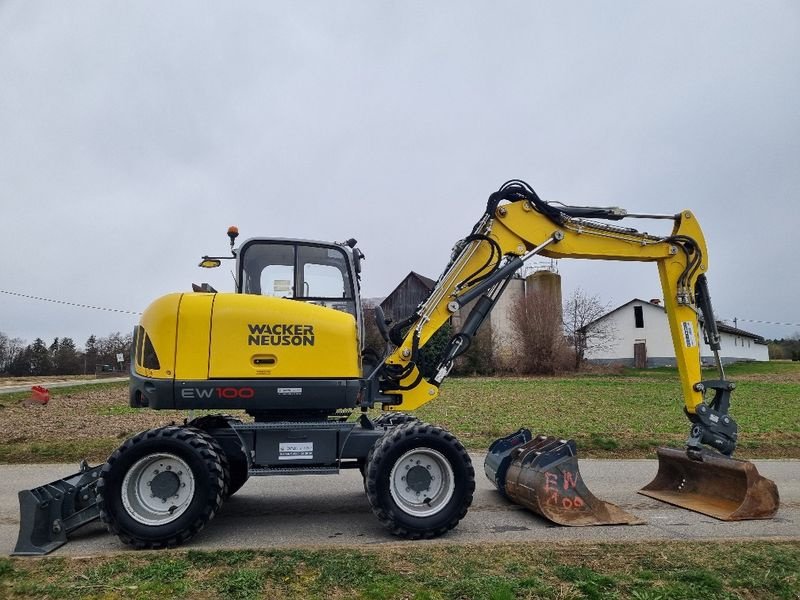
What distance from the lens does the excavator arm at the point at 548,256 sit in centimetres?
741

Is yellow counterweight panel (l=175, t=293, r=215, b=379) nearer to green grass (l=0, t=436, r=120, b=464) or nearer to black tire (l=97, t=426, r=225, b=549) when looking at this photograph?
black tire (l=97, t=426, r=225, b=549)

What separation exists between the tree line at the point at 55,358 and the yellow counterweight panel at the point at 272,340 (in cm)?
5868

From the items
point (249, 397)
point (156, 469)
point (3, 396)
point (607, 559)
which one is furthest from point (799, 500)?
point (3, 396)

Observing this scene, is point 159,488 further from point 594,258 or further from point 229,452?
point 594,258

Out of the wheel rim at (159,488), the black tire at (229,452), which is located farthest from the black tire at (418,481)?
the wheel rim at (159,488)

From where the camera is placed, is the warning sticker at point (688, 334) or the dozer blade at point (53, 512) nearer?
the dozer blade at point (53, 512)

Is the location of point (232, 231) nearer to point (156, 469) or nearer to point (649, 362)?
point (156, 469)

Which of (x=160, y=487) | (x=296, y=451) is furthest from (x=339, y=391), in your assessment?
(x=160, y=487)

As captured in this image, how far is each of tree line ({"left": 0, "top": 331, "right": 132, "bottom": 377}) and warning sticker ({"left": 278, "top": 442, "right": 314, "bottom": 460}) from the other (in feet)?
192

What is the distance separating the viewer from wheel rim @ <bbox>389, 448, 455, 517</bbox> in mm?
6328

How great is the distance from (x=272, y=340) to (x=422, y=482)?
6.74ft

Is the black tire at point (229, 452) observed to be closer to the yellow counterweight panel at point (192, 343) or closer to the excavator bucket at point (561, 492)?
the yellow counterweight panel at point (192, 343)

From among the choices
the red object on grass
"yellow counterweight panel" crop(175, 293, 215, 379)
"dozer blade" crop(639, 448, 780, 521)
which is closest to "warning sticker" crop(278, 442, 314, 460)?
"yellow counterweight panel" crop(175, 293, 215, 379)

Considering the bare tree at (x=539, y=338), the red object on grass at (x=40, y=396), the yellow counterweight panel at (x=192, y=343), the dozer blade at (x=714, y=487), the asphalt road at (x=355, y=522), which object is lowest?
the asphalt road at (x=355, y=522)
